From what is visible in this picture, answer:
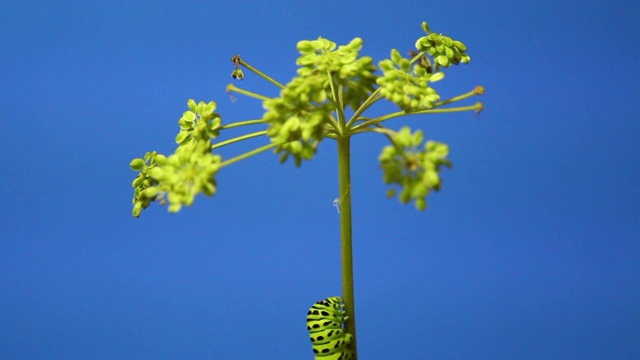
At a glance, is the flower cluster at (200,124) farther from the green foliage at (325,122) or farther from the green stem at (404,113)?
the green stem at (404,113)

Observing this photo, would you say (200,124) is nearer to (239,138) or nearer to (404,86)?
(239,138)

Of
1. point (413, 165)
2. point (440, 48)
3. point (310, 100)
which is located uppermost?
point (440, 48)

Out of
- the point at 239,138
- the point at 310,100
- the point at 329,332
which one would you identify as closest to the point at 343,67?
the point at 310,100

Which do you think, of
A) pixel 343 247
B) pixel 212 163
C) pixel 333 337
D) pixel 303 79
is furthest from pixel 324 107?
pixel 333 337

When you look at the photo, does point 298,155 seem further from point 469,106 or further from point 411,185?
point 469,106


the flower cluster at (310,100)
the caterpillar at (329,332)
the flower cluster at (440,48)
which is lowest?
the caterpillar at (329,332)

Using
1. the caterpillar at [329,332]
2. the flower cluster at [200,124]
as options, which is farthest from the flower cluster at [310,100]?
the caterpillar at [329,332]

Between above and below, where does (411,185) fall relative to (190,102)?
below
